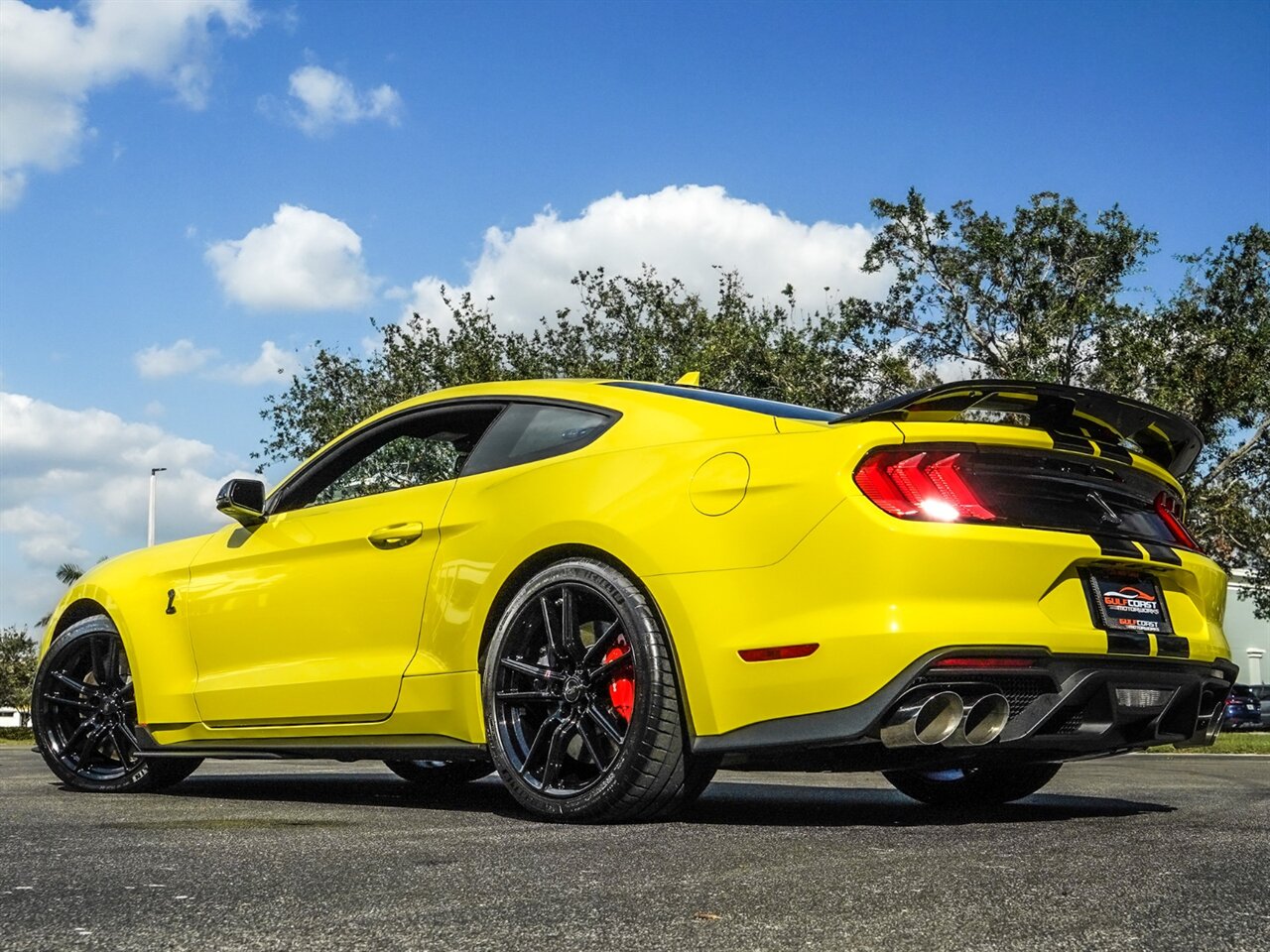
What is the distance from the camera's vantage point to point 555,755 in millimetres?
4422

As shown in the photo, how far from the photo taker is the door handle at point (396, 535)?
5.01m

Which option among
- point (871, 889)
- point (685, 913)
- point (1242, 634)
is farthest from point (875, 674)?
point (1242, 634)

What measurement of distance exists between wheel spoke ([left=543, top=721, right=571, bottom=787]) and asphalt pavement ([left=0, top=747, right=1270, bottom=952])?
230 mm

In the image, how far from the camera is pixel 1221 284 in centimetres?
2622

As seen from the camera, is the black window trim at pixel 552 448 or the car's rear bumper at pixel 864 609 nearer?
the car's rear bumper at pixel 864 609

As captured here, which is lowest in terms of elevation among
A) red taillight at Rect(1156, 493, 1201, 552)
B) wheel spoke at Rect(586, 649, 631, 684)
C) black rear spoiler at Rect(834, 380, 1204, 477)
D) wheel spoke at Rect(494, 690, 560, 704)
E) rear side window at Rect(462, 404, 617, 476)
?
wheel spoke at Rect(494, 690, 560, 704)

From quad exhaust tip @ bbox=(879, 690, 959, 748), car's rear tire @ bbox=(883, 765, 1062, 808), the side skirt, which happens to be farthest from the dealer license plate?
the side skirt

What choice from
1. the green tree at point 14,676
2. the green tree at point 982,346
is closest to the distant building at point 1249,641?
the green tree at point 982,346

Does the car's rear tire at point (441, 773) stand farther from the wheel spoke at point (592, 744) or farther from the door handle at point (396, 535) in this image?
the wheel spoke at point (592, 744)

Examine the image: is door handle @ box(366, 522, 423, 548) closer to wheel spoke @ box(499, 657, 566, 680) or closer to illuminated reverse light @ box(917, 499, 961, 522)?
wheel spoke @ box(499, 657, 566, 680)

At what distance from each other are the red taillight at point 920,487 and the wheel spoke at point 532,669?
3.80ft

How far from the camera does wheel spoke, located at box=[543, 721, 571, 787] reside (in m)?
4.42

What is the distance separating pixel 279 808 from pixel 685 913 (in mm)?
2744

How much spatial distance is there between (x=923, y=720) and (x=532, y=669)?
1.25 meters
